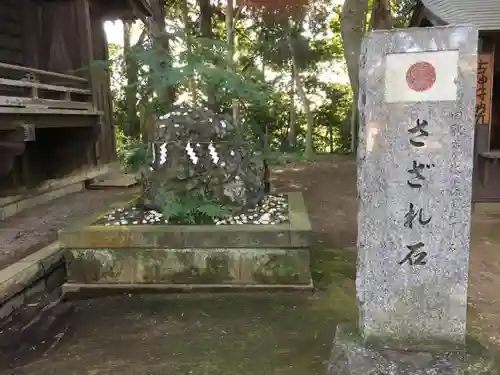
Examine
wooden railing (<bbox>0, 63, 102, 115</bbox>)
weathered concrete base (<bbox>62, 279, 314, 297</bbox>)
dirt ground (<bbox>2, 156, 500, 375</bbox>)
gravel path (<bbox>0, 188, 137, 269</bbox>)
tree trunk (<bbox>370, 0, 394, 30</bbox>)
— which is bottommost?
dirt ground (<bbox>2, 156, 500, 375</bbox>)

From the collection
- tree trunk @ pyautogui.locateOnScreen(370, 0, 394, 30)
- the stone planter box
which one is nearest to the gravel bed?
the stone planter box

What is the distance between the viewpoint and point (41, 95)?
26.6ft

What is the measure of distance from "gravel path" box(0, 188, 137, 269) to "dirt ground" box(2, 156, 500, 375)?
3.82 feet

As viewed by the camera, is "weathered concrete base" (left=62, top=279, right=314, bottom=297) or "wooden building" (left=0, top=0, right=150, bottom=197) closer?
"weathered concrete base" (left=62, top=279, right=314, bottom=297)

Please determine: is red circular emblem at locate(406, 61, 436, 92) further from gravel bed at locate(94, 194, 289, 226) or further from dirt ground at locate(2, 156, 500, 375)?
gravel bed at locate(94, 194, 289, 226)

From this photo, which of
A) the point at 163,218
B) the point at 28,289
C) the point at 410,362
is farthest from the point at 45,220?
the point at 410,362

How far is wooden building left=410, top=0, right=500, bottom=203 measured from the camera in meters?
6.50

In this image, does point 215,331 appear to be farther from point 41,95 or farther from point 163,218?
point 41,95

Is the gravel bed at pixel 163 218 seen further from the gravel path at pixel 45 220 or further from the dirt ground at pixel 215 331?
the dirt ground at pixel 215 331

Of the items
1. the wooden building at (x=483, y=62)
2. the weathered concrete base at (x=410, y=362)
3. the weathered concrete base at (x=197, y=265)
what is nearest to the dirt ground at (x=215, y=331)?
the weathered concrete base at (x=197, y=265)

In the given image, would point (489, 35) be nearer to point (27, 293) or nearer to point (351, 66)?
point (351, 66)

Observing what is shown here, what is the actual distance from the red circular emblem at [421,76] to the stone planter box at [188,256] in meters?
2.03

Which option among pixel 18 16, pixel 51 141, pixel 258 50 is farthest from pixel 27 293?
pixel 258 50

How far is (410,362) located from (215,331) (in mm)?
1500
